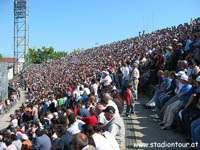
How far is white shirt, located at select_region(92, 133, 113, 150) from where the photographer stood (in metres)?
3.23

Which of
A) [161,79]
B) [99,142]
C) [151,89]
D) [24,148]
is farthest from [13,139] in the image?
[151,89]

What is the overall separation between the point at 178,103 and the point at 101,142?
3.54m

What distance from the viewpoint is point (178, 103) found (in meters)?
6.16

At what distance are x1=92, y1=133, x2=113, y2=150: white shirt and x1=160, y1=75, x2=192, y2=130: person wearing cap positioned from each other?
3363mm

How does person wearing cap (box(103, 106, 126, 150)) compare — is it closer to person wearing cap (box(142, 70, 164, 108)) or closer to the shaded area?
the shaded area

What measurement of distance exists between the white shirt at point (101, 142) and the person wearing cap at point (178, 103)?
3.36 metres

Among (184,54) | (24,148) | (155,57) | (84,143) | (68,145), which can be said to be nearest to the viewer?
(84,143)

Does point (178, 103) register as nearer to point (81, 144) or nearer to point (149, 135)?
point (149, 135)

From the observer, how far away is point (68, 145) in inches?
152

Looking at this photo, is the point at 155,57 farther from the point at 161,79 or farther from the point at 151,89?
the point at 161,79

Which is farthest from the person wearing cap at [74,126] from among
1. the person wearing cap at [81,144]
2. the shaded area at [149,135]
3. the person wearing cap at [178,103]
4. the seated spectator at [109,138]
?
the person wearing cap at [178,103]

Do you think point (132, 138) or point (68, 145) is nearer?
point (68, 145)

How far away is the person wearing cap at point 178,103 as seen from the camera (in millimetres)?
5980

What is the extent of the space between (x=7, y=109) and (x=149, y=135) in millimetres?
20717
